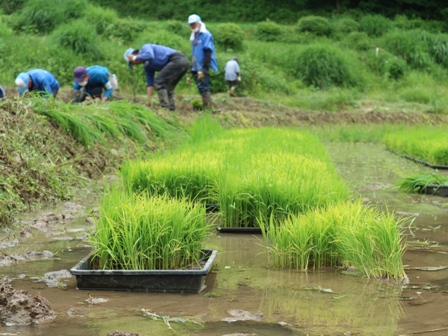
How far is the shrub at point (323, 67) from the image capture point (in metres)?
19.3

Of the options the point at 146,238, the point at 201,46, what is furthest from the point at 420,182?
the point at 201,46

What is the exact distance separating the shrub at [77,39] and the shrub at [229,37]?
450 centimetres

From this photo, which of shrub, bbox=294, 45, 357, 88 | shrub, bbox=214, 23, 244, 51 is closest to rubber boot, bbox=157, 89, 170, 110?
shrub, bbox=294, 45, 357, 88

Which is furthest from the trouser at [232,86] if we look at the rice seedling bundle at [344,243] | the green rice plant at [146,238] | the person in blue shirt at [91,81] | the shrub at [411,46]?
the green rice plant at [146,238]

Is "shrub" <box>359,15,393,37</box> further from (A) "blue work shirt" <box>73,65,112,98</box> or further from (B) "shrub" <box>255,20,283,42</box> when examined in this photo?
(A) "blue work shirt" <box>73,65,112,98</box>

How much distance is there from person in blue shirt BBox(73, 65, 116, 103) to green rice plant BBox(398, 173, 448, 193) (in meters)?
4.97

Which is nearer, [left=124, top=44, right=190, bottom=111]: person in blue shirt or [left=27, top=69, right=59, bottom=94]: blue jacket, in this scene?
[left=27, top=69, right=59, bottom=94]: blue jacket

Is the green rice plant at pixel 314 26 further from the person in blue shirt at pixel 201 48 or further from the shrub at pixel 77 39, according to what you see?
the person in blue shirt at pixel 201 48

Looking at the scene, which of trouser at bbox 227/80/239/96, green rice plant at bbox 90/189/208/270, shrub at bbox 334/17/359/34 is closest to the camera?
green rice plant at bbox 90/189/208/270

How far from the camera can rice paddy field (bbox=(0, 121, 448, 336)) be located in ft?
7.87

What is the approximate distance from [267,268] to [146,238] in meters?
0.59

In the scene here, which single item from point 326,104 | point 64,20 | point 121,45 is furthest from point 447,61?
point 64,20

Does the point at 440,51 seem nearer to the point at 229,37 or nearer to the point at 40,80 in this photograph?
the point at 229,37

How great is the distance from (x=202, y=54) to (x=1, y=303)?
8520mm
